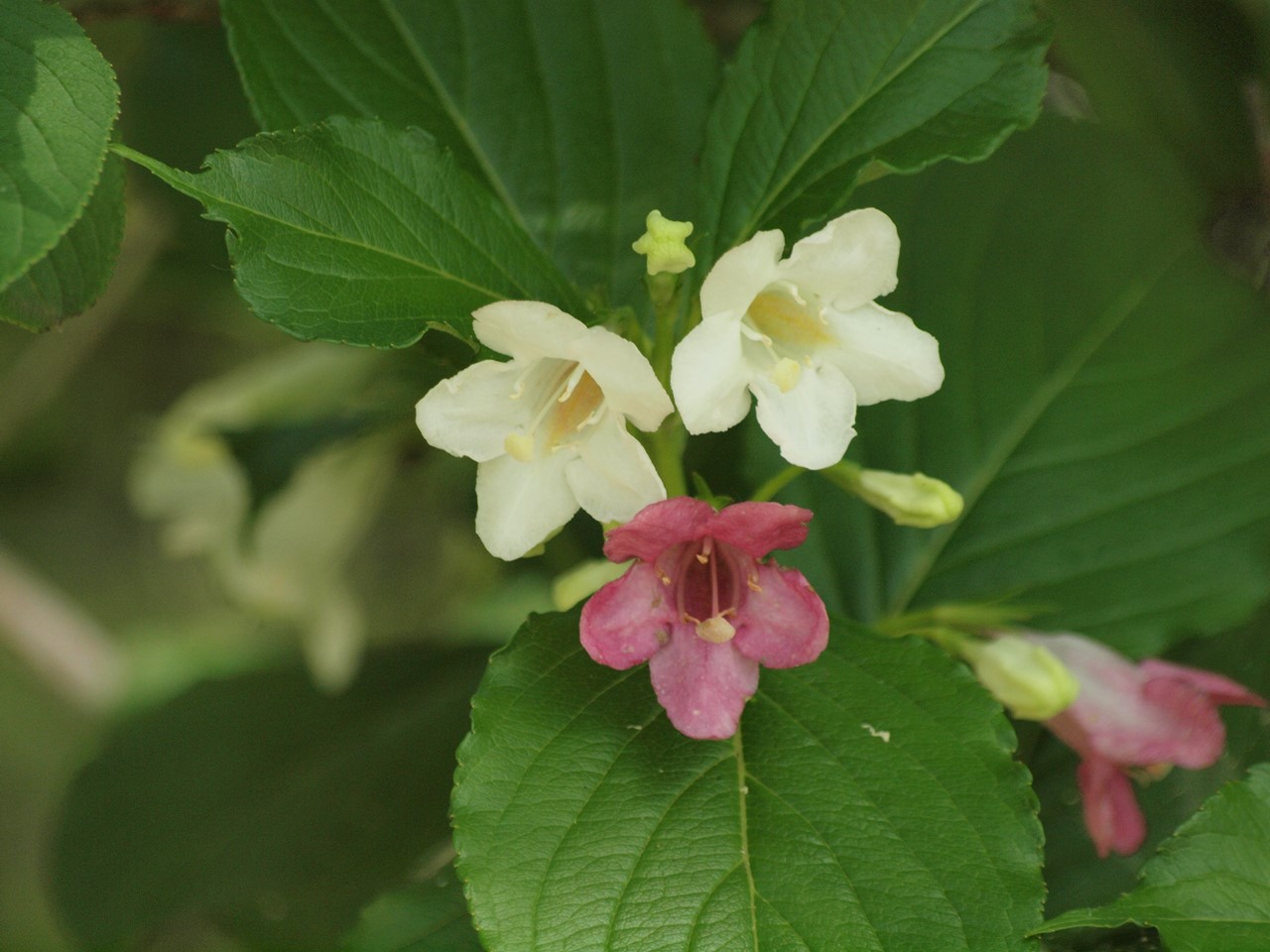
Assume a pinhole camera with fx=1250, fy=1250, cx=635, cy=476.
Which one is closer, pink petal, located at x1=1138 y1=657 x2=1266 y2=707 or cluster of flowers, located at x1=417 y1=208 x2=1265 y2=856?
cluster of flowers, located at x1=417 y1=208 x2=1265 y2=856

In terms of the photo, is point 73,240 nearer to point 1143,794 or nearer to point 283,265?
point 283,265

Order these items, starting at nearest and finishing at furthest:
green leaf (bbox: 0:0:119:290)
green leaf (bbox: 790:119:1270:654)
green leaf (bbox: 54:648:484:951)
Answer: green leaf (bbox: 0:0:119:290) → green leaf (bbox: 790:119:1270:654) → green leaf (bbox: 54:648:484:951)

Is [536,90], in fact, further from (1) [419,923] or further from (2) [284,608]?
(2) [284,608]

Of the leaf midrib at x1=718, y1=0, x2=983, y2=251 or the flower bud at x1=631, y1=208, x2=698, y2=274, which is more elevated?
the leaf midrib at x1=718, y1=0, x2=983, y2=251

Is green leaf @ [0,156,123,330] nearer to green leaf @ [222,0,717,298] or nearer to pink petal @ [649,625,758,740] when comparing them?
green leaf @ [222,0,717,298]

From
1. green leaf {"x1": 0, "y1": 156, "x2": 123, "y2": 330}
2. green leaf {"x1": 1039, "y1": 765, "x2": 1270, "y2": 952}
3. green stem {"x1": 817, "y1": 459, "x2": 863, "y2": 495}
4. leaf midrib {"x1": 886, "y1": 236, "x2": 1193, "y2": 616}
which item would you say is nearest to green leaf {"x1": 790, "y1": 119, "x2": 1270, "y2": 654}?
leaf midrib {"x1": 886, "y1": 236, "x2": 1193, "y2": 616}

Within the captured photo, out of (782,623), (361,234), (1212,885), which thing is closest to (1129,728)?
(1212,885)
